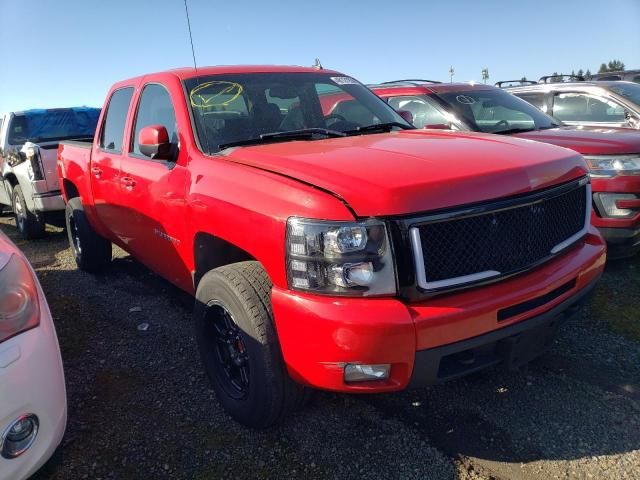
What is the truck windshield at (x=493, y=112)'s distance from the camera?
5.52 m

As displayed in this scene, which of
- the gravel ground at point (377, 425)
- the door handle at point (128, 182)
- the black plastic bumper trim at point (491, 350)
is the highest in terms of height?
the door handle at point (128, 182)

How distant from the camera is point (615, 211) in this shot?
4312 mm

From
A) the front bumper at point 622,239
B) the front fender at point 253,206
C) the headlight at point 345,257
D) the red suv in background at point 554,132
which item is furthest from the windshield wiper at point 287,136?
the front bumper at point 622,239

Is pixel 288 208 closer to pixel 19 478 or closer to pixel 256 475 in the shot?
pixel 256 475

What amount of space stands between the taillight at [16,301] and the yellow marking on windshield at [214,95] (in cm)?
154

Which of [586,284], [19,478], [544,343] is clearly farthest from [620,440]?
[19,478]

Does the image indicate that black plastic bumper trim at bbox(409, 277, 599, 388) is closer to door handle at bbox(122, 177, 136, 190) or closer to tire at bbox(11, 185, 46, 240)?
door handle at bbox(122, 177, 136, 190)

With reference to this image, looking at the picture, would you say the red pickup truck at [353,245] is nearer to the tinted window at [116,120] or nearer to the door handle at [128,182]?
the door handle at [128,182]

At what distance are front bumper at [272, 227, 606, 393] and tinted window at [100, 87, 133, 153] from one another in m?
2.61

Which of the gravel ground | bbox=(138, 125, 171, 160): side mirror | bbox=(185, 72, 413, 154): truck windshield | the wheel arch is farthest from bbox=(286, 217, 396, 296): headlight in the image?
bbox=(138, 125, 171, 160): side mirror

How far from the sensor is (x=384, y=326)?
195 cm

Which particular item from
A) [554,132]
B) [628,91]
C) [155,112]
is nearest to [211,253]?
[155,112]

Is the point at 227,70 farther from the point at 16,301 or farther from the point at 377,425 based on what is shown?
the point at 377,425

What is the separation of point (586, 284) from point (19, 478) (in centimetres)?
271
